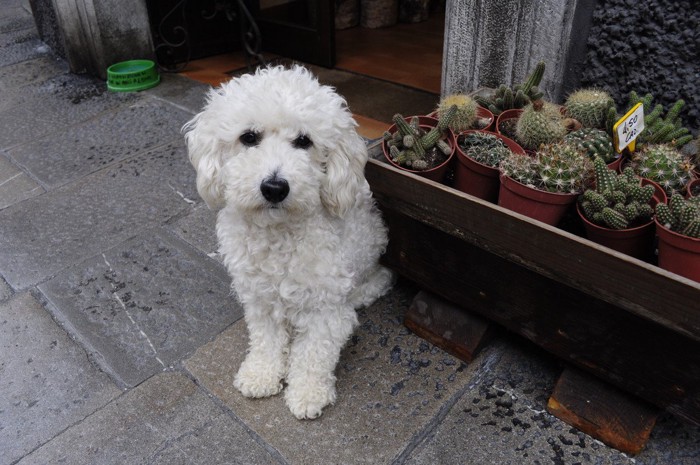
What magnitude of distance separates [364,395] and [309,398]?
0.24 meters

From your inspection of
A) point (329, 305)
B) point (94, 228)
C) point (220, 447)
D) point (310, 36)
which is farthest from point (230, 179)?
point (310, 36)

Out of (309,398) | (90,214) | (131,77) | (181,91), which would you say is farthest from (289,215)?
(131,77)

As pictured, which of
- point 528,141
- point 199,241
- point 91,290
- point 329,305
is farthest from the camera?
point 199,241

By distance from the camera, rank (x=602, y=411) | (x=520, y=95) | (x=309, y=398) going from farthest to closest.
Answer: (x=520, y=95) < (x=309, y=398) < (x=602, y=411)

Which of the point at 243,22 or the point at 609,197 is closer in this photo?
the point at 609,197

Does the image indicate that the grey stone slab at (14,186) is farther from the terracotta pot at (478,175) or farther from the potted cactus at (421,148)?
the terracotta pot at (478,175)

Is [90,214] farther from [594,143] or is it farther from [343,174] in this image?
[594,143]

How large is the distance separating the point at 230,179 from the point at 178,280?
3.96 ft

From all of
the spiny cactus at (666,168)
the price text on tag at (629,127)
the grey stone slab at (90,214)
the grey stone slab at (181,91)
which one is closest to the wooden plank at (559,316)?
the spiny cactus at (666,168)

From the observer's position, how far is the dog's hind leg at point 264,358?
7.25 ft

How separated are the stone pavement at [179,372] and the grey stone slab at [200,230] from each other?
0.03 feet

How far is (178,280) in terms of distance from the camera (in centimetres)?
284

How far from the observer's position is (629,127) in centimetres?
209

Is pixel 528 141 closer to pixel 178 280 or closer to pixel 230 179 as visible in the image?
pixel 230 179
